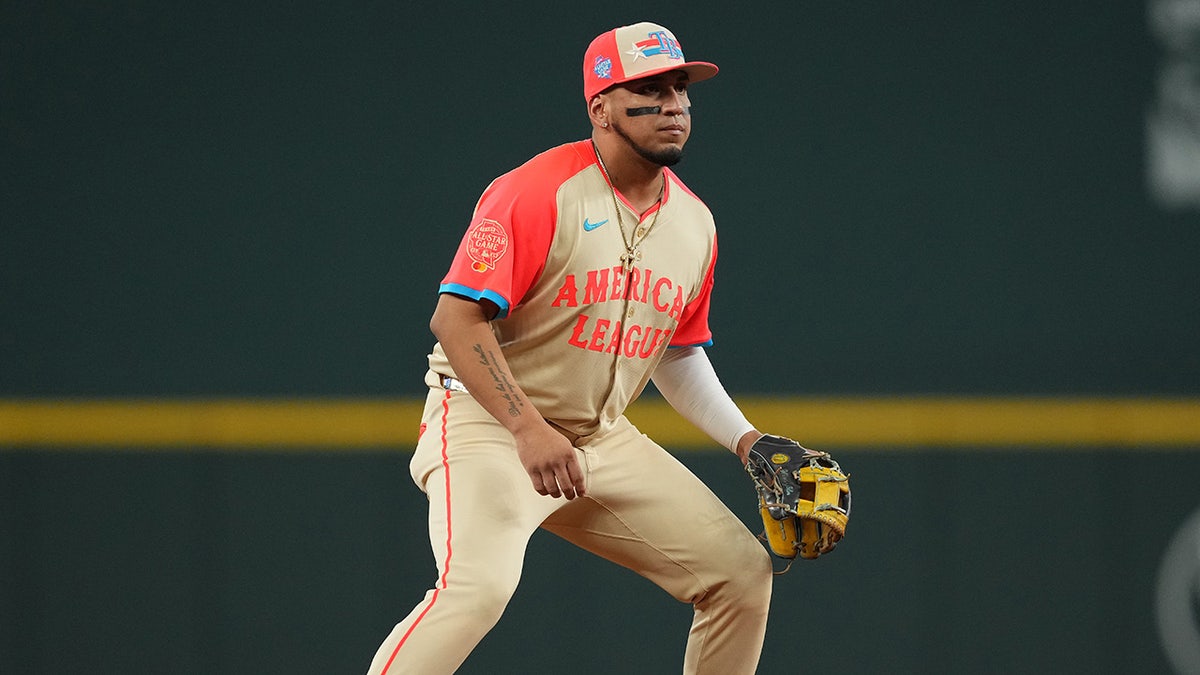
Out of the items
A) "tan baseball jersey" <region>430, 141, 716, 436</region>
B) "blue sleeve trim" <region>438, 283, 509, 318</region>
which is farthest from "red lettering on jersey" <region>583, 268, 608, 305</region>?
"blue sleeve trim" <region>438, 283, 509, 318</region>

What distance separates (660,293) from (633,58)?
44 cm

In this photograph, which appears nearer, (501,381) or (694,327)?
(501,381)

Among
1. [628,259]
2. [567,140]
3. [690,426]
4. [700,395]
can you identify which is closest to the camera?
[628,259]

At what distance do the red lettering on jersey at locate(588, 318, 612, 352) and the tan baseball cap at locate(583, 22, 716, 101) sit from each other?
16.6 inches

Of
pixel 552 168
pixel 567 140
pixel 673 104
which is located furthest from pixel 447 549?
pixel 567 140

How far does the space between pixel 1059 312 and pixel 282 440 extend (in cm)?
265

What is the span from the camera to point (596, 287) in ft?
9.36

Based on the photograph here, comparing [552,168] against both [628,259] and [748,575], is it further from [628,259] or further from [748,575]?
[748,575]

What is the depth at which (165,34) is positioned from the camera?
556 cm

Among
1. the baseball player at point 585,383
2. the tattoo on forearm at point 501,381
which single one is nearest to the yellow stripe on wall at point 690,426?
the baseball player at point 585,383

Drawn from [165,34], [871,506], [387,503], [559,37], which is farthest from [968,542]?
[165,34]

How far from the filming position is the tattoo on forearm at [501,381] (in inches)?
104

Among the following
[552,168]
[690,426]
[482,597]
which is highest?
[552,168]

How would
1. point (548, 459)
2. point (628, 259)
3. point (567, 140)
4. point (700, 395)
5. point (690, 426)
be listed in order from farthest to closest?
point (567, 140), point (690, 426), point (700, 395), point (628, 259), point (548, 459)
